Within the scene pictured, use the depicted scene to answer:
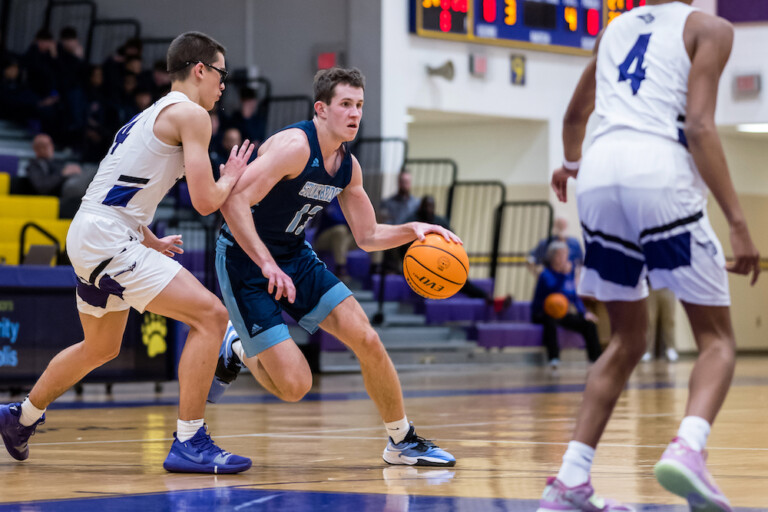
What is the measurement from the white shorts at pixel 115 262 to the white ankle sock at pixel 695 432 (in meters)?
2.27

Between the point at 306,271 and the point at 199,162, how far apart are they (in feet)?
2.45

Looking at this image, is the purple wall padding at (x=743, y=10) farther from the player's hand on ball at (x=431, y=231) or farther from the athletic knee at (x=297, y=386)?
the athletic knee at (x=297, y=386)

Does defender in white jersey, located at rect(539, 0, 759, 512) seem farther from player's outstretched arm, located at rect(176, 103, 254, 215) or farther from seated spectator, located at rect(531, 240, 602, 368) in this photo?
seated spectator, located at rect(531, 240, 602, 368)

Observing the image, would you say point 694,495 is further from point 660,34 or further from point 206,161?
point 206,161

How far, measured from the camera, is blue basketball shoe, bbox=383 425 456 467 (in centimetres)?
498

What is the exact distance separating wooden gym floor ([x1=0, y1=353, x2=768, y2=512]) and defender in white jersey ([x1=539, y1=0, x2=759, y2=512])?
467mm

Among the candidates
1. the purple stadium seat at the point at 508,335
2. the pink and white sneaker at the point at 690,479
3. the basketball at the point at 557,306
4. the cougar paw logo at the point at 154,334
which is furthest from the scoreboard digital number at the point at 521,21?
the pink and white sneaker at the point at 690,479

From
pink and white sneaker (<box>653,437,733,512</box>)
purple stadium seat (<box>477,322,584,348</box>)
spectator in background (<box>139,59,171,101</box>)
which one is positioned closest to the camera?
pink and white sneaker (<box>653,437,733,512</box>)

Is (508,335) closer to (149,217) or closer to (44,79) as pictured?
(44,79)

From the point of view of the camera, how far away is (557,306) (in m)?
13.8

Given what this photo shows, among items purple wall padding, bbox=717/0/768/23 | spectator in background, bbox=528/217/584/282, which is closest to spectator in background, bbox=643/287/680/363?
spectator in background, bbox=528/217/584/282

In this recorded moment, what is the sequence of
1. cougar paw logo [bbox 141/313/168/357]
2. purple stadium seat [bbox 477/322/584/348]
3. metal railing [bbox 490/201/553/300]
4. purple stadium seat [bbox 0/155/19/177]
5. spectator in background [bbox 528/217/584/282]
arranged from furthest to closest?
metal railing [bbox 490/201/553/300] → spectator in background [bbox 528/217/584/282] → purple stadium seat [bbox 477/322/584/348] → purple stadium seat [bbox 0/155/19/177] → cougar paw logo [bbox 141/313/168/357]

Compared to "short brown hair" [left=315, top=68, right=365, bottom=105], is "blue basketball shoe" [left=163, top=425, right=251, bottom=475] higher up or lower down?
lower down

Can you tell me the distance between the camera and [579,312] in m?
14.0
